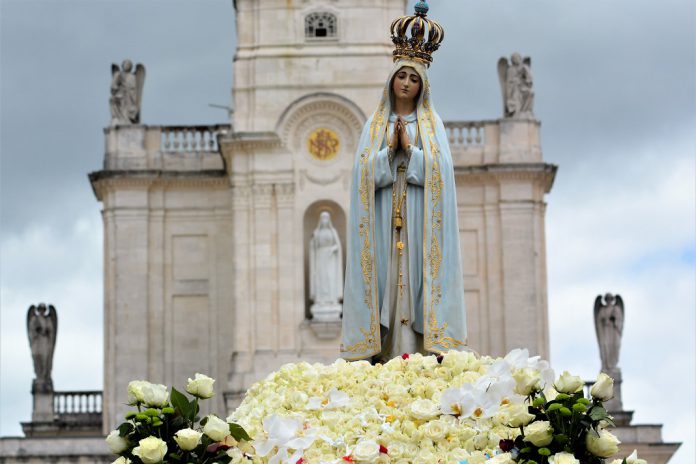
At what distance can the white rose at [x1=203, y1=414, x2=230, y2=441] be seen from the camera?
33.8 ft

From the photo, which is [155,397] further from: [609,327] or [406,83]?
[609,327]

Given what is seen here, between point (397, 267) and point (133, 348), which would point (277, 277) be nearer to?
point (133, 348)

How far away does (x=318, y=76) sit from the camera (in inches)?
1793

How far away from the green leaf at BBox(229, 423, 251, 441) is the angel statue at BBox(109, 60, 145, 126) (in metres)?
37.7

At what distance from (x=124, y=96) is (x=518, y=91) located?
9.35 meters

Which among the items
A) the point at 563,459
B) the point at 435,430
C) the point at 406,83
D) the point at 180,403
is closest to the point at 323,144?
the point at 406,83

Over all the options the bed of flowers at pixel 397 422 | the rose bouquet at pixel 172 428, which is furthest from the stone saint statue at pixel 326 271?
the rose bouquet at pixel 172 428

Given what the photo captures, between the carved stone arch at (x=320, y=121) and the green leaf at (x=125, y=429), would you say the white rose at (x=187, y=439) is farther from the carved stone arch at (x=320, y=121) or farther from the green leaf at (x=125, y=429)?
the carved stone arch at (x=320, y=121)

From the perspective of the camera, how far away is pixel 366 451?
10398 millimetres

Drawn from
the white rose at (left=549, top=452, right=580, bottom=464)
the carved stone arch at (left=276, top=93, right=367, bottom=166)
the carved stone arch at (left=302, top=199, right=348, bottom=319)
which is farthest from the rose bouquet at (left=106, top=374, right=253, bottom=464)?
the carved stone arch at (left=302, top=199, right=348, bottom=319)

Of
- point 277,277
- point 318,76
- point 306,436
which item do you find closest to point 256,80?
point 318,76

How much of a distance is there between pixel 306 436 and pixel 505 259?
36.2 metres

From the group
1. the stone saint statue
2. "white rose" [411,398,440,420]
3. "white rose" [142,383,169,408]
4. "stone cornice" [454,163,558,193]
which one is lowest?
"white rose" [411,398,440,420]

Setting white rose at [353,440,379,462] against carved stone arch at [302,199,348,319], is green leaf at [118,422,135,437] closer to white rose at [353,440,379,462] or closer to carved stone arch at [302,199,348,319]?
white rose at [353,440,379,462]
